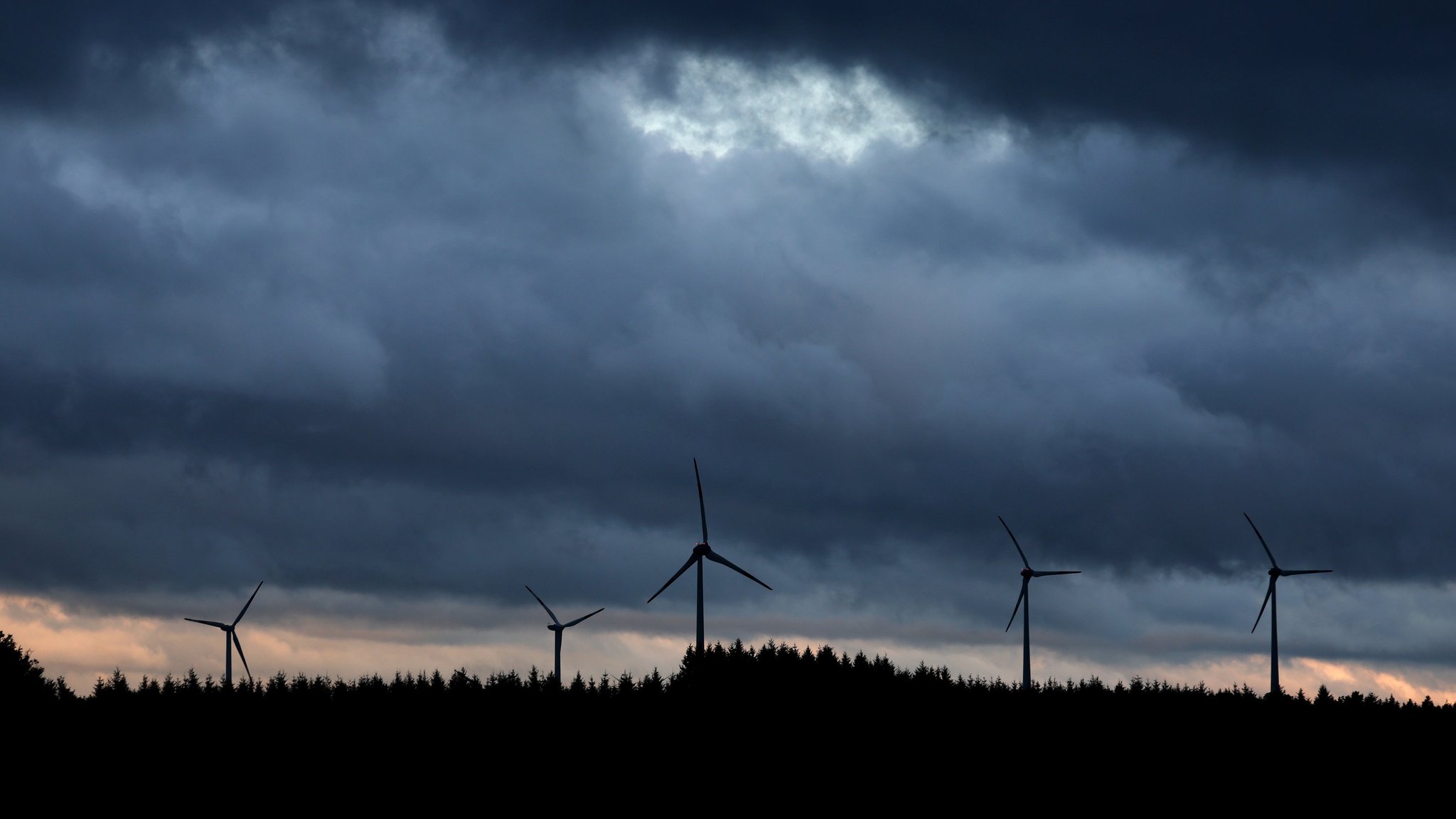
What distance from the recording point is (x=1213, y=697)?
145125mm

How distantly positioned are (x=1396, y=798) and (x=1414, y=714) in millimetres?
30159

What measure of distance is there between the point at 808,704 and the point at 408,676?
32.5m

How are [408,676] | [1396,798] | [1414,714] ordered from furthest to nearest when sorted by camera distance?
[1414,714] → [408,676] → [1396,798]

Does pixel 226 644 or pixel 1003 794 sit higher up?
pixel 226 644

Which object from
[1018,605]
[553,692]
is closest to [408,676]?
[553,692]

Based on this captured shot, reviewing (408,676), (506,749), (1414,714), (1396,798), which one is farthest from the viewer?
(1414,714)

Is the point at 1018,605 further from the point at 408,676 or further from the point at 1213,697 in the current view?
the point at 408,676

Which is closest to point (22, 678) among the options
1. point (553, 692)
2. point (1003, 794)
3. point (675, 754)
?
point (553, 692)

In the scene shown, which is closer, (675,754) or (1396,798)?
(675,754)

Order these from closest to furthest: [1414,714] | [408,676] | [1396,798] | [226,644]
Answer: [1396,798]
[408,676]
[1414,714]
[226,644]

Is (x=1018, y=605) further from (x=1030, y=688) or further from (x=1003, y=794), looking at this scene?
(x=1003, y=794)

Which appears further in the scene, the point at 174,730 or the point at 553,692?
the point at 553,692

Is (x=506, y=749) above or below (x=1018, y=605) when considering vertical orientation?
below

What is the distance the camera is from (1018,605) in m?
146
